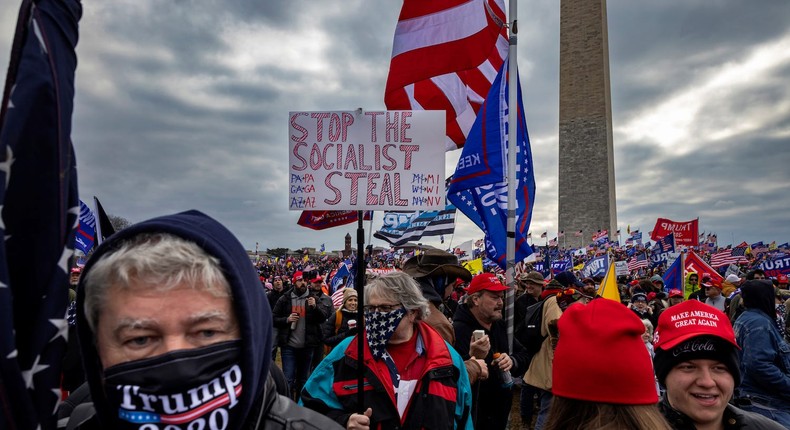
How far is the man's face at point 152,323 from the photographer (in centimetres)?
110

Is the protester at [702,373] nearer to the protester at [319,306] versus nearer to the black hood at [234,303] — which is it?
the black hood at [234,303]

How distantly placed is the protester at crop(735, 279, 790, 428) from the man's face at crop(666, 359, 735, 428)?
186 cm

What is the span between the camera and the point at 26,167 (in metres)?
0.83

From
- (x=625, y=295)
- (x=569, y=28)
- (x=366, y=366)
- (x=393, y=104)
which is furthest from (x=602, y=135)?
(x=366, y=366)

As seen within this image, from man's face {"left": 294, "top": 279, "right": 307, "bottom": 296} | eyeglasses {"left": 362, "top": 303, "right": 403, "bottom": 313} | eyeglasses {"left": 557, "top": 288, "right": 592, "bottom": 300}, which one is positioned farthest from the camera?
man's face {"left": 294, "top": 279, "right": 307, "bottom": 296}

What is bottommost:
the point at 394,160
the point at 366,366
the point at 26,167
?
the point at 366,366

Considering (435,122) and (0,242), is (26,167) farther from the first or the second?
(435,122)

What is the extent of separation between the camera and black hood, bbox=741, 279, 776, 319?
374cm

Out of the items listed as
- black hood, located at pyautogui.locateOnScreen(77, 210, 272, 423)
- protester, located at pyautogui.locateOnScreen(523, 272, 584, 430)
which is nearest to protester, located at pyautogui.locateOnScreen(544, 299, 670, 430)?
black hood, located at pyautogui.locateOnScreen(77, 210, 272, 423)

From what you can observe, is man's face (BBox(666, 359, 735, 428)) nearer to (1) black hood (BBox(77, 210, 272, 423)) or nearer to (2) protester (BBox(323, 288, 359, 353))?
(1) black hood (BBox(77, 210, 272, 423))

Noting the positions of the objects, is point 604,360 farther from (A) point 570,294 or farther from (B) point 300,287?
(B) point 300,287

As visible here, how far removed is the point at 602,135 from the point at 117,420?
125 feet

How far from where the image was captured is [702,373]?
2.02 meters

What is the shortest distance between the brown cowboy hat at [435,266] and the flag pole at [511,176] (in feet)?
1.28
